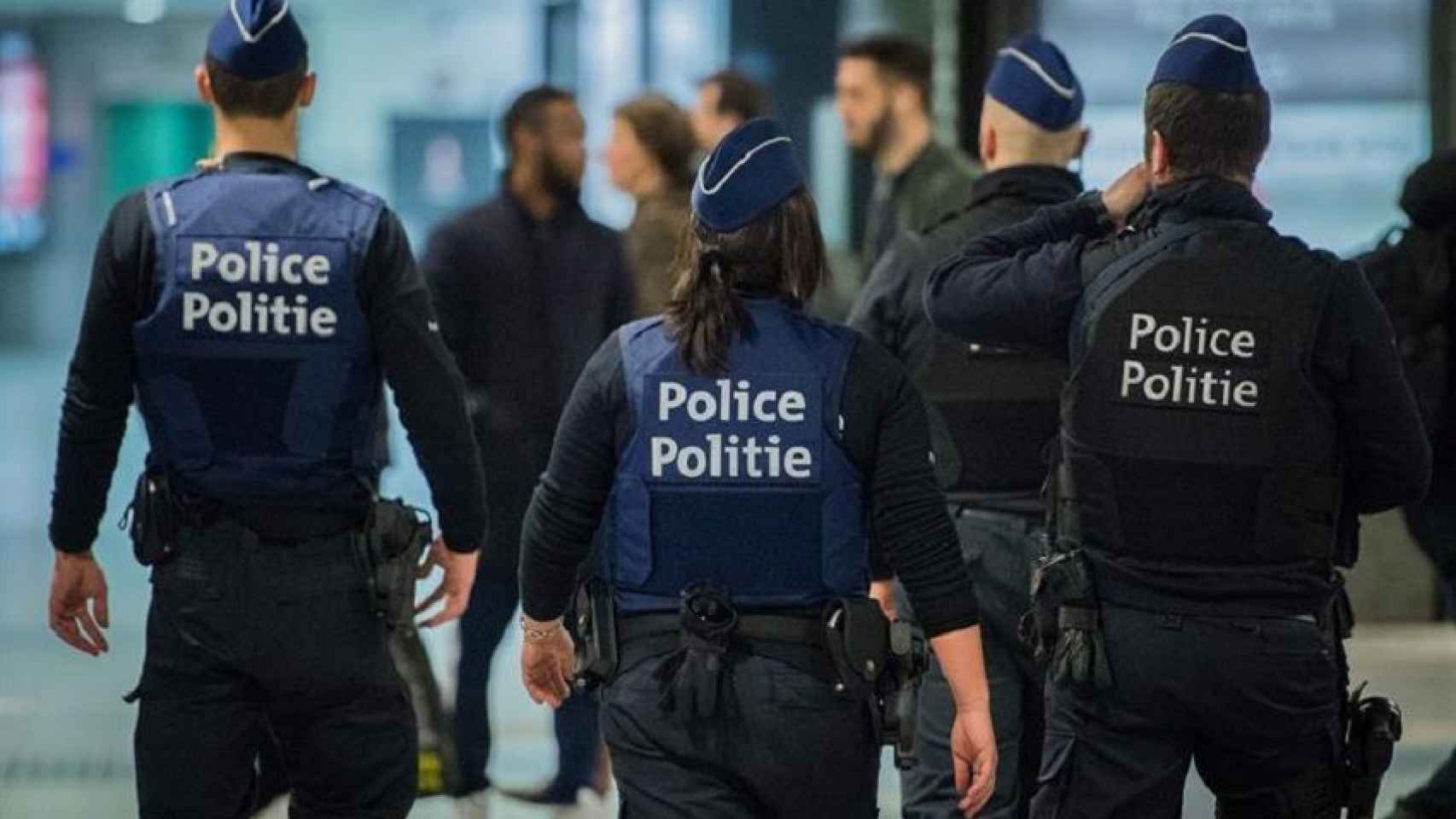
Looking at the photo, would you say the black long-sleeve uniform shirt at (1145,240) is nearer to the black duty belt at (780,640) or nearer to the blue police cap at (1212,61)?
the blue police cap at (1212,61)

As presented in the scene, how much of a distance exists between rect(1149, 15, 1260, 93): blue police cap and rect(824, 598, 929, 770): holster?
3.15 ft

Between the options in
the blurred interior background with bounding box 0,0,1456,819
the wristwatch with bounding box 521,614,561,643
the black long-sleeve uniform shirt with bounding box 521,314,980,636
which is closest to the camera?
the black long-sleeve uniform shirt with bounding box 521,314,980,636

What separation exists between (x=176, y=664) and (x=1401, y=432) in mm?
2037

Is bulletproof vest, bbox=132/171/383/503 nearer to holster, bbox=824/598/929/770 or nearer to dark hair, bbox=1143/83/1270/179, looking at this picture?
holster, bbox=824/598/929/770

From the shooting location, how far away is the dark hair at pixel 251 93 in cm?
484

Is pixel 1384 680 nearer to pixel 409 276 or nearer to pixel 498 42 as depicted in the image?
pixel 409 276

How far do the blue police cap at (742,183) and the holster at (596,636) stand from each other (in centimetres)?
55

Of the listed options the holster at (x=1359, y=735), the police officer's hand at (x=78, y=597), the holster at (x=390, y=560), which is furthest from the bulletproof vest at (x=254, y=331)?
the holster at (x=1359, y=735)

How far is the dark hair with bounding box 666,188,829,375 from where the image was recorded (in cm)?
402

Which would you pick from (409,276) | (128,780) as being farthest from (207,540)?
(128,780)

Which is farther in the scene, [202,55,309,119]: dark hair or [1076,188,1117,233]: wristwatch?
[202,55,309,119]: dark hair

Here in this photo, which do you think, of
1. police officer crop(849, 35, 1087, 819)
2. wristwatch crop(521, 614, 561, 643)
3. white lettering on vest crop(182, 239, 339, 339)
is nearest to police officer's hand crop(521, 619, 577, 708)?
wristwatch crop(521, 614, 561, 643)

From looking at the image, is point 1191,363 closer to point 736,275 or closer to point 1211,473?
point 1211,473

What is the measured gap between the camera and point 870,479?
4.07m
